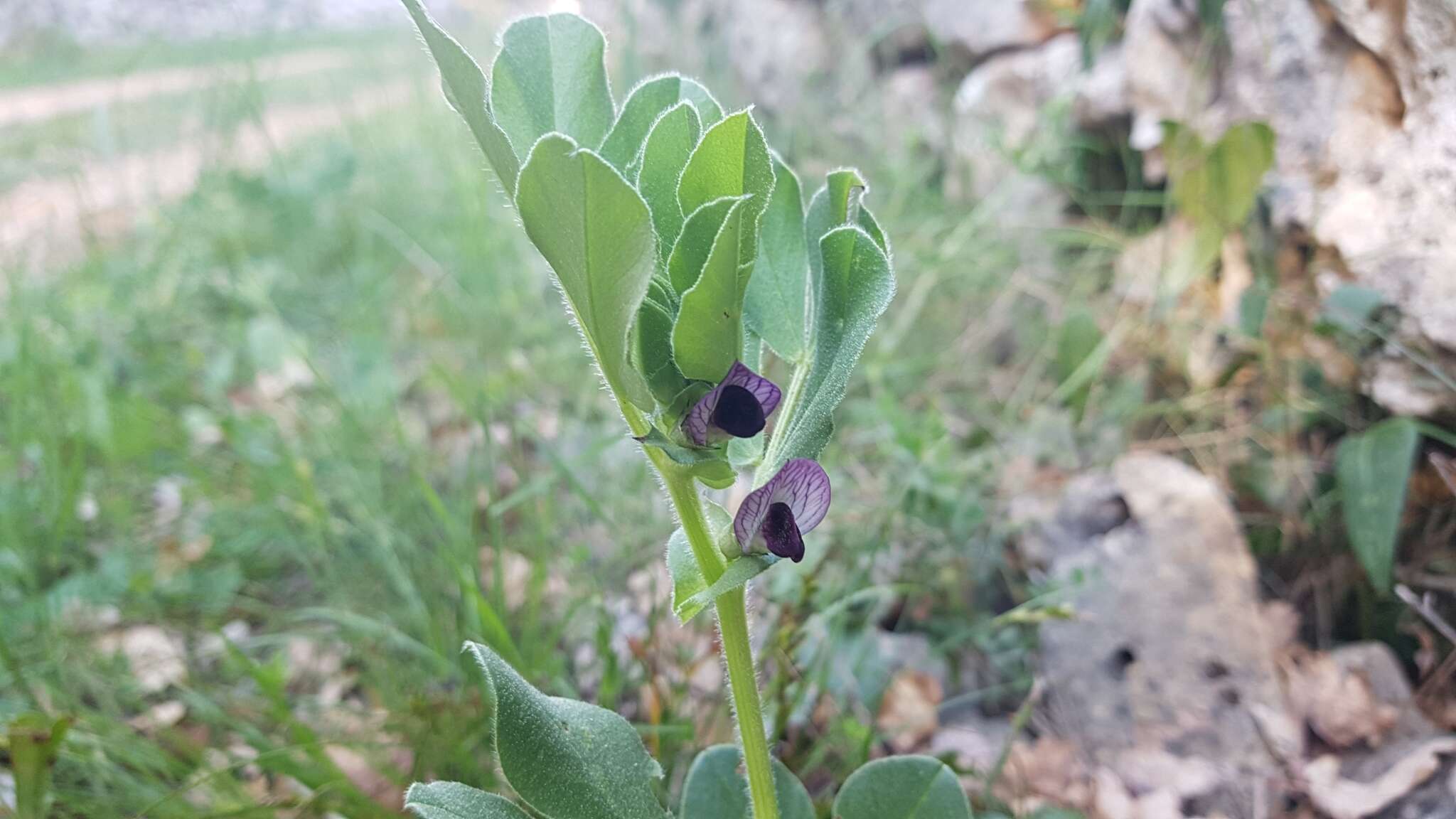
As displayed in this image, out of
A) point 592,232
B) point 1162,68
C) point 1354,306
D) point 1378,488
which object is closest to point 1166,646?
point 1378,488

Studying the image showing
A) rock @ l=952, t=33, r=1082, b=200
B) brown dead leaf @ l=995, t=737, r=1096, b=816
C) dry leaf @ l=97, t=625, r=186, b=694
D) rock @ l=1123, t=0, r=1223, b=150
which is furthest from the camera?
rock @ l=952, t=33, r=1082, b=200

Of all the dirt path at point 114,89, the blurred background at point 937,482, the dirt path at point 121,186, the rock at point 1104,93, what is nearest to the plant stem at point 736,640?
the blurred background at point 937,482

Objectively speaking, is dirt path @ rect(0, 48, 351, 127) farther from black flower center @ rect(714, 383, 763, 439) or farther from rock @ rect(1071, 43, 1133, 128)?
black flower center @ rect(714, 383, 763, 439)

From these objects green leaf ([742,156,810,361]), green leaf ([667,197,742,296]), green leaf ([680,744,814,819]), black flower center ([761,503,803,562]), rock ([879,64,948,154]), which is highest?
green leaf ([667,197,742,296])

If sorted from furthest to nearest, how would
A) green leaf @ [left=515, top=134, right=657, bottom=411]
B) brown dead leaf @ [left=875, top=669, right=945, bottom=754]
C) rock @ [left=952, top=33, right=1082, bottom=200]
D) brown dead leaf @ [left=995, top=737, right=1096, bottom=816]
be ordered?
rock @ [left=952, top=33, right=1082, bottom=200], brown dead leaf @ [left=875, top=669, right=945, bottom=754], brown dead leaf @ [left=995, top=737, right=1096, bottom=816], green leaf @ [left=515, top=134, right=657, bottom=411]

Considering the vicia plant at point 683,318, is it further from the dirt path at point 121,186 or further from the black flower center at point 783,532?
the dirt path at point 121,186

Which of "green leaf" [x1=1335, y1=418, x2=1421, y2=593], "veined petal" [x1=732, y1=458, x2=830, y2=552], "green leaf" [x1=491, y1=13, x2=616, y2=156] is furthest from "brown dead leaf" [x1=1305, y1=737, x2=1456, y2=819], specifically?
"green leaf" [x1=491, y1=13, x2=616, y2=156]

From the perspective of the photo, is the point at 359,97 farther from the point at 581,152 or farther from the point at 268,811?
the point at 581,152
